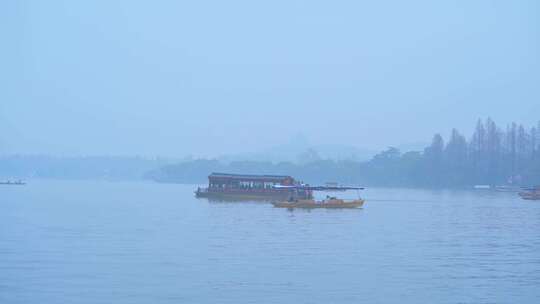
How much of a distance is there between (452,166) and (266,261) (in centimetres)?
10767

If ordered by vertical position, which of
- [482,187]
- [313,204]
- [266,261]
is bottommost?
[266,261]

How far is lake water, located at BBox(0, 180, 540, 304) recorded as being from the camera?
2059cm

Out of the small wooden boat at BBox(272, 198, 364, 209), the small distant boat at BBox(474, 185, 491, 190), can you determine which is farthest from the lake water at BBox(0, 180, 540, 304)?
the small distant boat at BBox(474, 185, 491, 190)

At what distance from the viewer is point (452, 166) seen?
12988 cm

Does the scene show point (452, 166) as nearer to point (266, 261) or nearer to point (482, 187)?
point (482, 187)

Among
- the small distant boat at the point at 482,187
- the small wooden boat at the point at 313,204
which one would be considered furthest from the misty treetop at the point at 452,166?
the small wooden boat at the point at 313,204

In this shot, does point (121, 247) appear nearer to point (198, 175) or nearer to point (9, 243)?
point (9, 243)

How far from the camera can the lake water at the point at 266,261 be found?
2059 cm

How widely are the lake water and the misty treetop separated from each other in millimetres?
81561

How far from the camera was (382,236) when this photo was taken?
35.3 m

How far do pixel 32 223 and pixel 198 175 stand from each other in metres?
136

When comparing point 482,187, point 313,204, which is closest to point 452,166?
point 482,187

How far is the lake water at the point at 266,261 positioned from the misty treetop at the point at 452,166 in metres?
81.6

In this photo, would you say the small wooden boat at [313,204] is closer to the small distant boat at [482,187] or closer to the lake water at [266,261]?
the lake water at [266,261]
